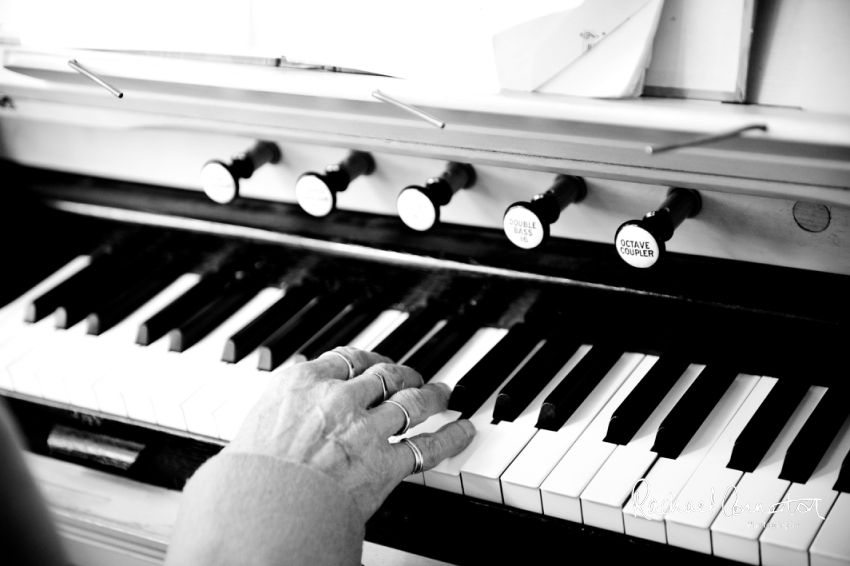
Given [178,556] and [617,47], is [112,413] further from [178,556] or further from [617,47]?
[617,47]

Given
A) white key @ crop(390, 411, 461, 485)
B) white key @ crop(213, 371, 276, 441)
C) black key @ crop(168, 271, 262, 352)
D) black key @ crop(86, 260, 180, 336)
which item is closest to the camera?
white key @ crop(390, 411, 461, 485)

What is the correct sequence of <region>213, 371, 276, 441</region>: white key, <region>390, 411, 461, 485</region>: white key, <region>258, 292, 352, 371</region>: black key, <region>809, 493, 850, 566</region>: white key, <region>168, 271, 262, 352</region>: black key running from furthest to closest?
1. <region>168, 271, 262, 352</region>: black key
2. <region>258, 292, 352, 371</region>: black key
3. <region>213, 371, 276, 441</region>: white key
4. <region>390, 411, 461, 485</region>: white key
5. <region>809, 493, 850, 566</region>: white key

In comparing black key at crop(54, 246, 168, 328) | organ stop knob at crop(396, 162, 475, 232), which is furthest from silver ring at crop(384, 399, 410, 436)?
black key at crop(54, 246, 168, 328)

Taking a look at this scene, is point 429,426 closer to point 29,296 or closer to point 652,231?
point 652,231

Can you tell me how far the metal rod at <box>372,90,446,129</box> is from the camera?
52.2 inches

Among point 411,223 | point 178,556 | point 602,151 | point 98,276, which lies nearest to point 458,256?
point 411,223

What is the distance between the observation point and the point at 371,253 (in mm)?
1666

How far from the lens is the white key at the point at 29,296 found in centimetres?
194

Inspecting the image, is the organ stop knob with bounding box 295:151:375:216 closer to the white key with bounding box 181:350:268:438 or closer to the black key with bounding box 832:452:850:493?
the white key with bounding box 181:350:268:438

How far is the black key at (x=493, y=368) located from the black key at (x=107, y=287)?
0.92m

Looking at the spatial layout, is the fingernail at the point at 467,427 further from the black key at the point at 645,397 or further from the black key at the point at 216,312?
the black key at the point at 216,312

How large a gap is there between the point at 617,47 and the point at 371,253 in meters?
0.65

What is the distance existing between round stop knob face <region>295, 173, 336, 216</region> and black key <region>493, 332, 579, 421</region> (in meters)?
0.47

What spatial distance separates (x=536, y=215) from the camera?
4.41 ft
